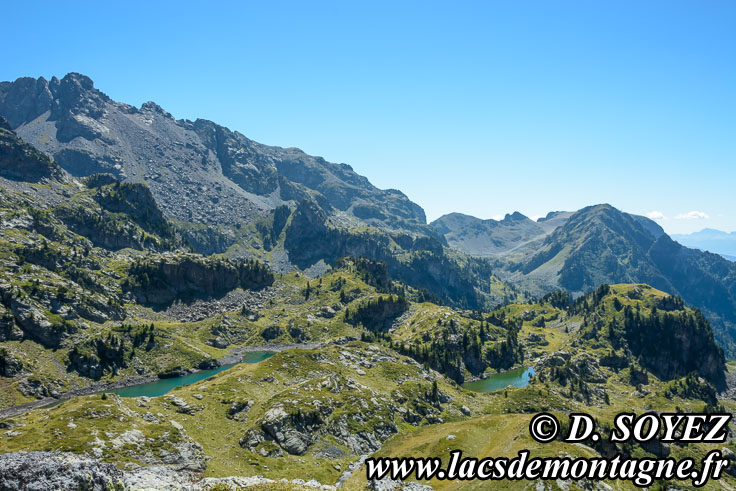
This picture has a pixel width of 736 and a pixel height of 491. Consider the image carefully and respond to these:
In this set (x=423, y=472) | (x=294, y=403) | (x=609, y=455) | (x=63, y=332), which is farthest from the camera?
(x=63, y=332)

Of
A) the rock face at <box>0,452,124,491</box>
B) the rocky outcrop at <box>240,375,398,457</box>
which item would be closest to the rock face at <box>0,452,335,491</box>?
the rock face at <box>0,452,124,491</box>

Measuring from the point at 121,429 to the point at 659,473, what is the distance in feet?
294

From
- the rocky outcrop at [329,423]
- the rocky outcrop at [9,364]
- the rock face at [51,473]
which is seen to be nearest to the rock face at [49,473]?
the rock face at [51,473]

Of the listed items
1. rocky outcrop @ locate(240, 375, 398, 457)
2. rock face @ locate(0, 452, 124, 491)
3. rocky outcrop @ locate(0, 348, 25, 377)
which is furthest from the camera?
rocky outcrop @ locate(0, 348, 25, 377)

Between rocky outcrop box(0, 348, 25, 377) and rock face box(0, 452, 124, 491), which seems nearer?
rock face box(0, 452, 124, 491)

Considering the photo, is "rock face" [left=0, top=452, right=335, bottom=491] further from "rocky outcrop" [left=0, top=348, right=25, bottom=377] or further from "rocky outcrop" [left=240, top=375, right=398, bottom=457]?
"rocky outcrop" [left=0, top=348, right=25, bottom=377]

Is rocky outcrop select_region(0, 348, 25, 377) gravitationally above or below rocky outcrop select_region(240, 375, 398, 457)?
below

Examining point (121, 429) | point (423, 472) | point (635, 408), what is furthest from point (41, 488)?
point (635, 408)

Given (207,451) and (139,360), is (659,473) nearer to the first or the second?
(207,451)

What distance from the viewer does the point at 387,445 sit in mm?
105500

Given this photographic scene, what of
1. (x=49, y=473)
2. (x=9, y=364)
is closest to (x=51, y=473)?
(x=49, y=473)

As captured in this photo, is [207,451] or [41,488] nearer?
[41,488]

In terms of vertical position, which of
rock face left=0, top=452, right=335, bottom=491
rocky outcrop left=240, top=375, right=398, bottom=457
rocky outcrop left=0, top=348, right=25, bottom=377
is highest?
rock face left=0, top=452, right=335, bottom=491

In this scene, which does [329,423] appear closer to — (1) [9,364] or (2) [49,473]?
(2) [49,473]
